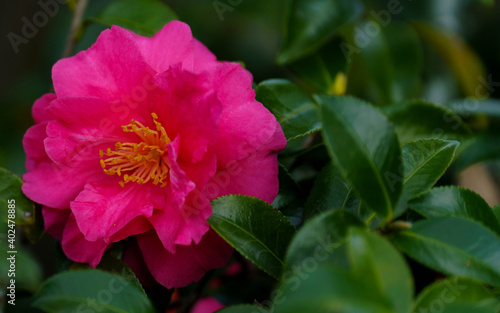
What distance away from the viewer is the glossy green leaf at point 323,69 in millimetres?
1045

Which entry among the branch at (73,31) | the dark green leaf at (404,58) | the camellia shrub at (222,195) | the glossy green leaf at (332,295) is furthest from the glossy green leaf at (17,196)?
the dark green leaf at (404,58)

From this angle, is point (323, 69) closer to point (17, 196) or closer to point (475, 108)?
point (475, 108)

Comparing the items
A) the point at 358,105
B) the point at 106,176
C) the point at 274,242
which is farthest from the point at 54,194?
the point at 358,105

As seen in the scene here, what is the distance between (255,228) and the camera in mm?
612

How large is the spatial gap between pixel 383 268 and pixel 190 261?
0.97 ft

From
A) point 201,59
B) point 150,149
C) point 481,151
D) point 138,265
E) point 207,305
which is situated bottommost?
point 207,305

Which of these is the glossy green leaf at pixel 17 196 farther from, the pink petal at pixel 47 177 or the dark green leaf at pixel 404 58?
the dark green leaf at pixel 404 58

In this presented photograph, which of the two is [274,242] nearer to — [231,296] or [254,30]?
[231,296]

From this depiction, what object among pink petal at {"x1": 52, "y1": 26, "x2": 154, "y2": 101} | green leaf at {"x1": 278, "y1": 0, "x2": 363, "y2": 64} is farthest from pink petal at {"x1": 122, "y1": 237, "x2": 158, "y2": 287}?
green leaf at {"x1": 278, "y1": 0, "x2": 363, "y2": 64}

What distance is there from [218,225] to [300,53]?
1.60 feet

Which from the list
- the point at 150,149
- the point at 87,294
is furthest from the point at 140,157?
the point at 87,294

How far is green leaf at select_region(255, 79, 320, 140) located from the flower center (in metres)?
0.16

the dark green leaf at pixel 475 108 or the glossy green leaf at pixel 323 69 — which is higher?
the glossy green leaf at pixel 323 69

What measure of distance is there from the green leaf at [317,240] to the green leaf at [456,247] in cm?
7
